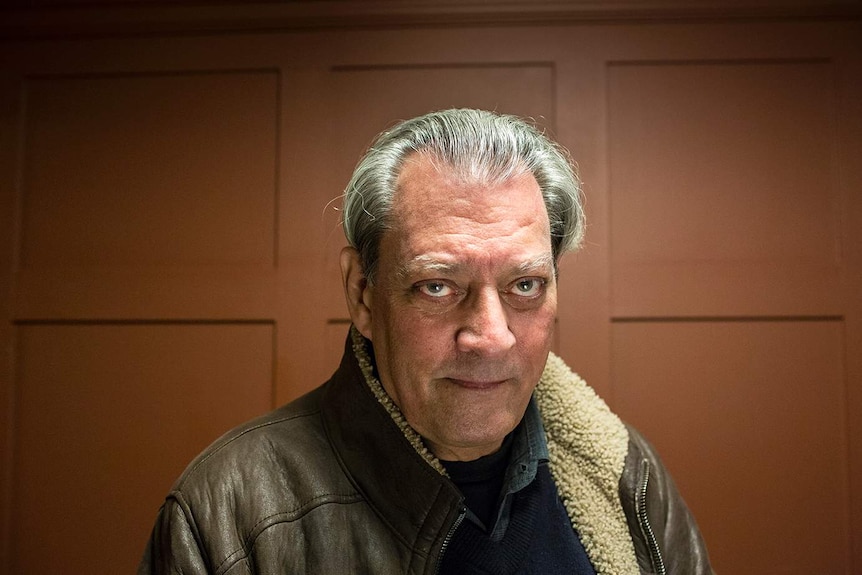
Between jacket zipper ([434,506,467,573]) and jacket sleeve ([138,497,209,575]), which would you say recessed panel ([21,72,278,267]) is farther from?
jacket zipper ([434,506,467,573])

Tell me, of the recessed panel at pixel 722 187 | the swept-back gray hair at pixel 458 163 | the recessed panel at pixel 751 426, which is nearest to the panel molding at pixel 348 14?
the recessed panel at pixel 722 187

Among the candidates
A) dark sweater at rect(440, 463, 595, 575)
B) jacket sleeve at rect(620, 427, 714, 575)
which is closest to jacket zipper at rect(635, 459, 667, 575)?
jacket sleeve at rect(620, 427, 714, 575)

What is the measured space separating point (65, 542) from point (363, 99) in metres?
1.46

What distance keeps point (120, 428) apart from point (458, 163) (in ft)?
4.87

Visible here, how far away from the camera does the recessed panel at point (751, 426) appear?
205 cm

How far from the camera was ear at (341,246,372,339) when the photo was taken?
1.20 meters

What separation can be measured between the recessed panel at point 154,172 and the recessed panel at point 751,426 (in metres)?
1.09

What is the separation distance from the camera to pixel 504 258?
3.56ft

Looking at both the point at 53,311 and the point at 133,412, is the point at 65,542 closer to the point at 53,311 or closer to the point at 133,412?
the point at 133,412

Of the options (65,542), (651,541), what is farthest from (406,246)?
(65,542)

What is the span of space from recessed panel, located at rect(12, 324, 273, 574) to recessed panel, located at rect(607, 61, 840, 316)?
107 cm

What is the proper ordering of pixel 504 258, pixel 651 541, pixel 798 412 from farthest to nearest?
pixel 798 412 < pixel 651 541 < pixel 504 258

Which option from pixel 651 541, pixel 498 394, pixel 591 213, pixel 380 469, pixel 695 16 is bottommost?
pixel 651 541

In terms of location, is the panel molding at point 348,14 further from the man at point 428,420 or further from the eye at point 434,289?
the eye at point 434,289
